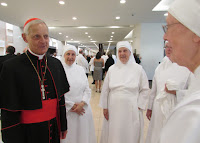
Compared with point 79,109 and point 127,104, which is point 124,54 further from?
point 79,109

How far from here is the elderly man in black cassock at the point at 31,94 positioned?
1059mm

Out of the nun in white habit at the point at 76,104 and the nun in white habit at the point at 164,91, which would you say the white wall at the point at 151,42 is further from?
the nun in white habit at the point at 76,104

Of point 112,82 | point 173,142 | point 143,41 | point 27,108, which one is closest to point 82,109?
point 112,82

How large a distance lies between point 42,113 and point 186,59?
3.84 ft

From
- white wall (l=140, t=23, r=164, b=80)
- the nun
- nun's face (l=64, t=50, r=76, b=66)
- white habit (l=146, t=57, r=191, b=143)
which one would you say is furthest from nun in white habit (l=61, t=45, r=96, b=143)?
white wall (l=140, t=23, r=164, b=80)

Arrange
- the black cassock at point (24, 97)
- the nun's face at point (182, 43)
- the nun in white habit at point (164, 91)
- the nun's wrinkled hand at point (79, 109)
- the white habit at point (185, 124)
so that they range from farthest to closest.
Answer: the nun's wrinkled hand at point (79, 109) → the nun in white habit at point (164, 91) → the black cassock at point (24, 97) → the nun's face at point (182, 43) → the white habit at point (185, 124)

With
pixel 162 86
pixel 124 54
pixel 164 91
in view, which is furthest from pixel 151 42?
pixel 164 91

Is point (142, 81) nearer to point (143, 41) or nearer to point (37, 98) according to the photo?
point (37, 98)

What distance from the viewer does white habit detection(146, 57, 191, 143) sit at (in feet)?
5.29

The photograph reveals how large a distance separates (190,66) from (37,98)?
1.13 meters

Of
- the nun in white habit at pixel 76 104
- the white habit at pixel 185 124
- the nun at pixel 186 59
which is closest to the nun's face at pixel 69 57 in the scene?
the nun in white habit at pixel 76 104

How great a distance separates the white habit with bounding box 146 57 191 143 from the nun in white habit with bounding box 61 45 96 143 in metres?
0.95

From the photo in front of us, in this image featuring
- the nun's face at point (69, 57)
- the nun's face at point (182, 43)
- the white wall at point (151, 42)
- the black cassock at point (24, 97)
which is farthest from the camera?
the white wall at point (151, 42)

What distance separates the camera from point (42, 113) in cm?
120
